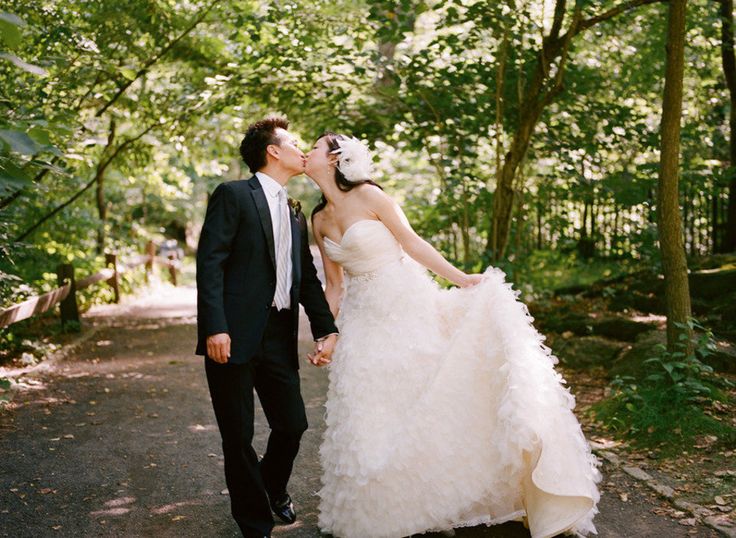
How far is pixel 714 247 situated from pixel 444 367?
947 centimetres

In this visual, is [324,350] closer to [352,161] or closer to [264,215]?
[264,215]

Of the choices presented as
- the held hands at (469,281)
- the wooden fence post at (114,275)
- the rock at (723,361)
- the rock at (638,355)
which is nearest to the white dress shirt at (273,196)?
the held hands at (469,281)

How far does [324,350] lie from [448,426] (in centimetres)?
80

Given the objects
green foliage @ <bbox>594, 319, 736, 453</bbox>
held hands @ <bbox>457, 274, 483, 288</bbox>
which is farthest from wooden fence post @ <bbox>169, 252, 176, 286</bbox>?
held hands @ <bbox>457, 274, 483, 288</bbox>

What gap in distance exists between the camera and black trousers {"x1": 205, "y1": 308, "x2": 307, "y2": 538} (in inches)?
144

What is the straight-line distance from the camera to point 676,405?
5.40 m

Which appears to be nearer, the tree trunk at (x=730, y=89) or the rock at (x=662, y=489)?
the rock at (x=662, y=489)

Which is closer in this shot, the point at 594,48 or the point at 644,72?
the point at 644,72

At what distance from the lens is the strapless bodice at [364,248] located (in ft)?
13.3

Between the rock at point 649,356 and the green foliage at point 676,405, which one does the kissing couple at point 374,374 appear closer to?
the green foliage at point 676,405

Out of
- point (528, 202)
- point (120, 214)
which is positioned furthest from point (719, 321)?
point (120, 214)

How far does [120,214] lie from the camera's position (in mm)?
20141

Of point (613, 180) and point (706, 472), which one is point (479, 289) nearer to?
point (706, 472)

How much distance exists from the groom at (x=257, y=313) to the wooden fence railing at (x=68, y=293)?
4.10 metres
